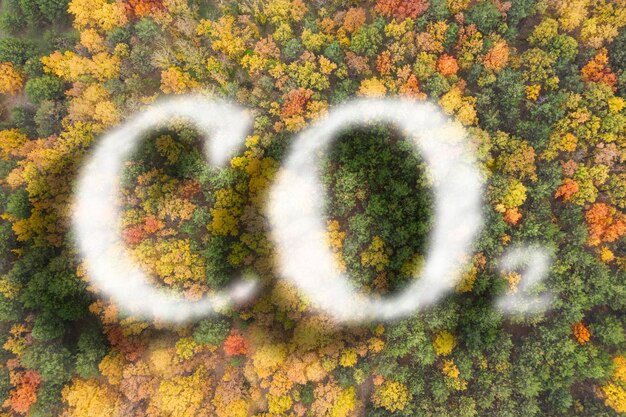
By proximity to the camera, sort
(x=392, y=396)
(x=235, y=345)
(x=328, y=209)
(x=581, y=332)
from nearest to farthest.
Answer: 1. (x=581, y=332)
2. (x=392, y=396)
3. (x=235, y=345)
4. (x=328, y=209)

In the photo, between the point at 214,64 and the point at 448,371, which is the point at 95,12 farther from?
the point at 448,371

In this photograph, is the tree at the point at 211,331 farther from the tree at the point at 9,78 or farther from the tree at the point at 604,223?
the tree at the point at 604,223

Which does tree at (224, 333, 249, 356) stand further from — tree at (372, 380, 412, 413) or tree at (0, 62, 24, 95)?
tree at (0, 62, 24, 95)

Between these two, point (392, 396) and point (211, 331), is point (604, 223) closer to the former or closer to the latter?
point (392, 396)

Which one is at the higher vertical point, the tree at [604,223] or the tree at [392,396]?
the tree at [604,223]

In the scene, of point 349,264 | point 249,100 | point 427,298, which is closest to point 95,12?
point 249,100

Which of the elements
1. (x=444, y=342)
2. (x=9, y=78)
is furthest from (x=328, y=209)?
(x=9, y=78)

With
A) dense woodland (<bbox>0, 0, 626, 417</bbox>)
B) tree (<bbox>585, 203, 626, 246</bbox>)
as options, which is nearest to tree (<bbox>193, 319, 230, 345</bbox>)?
dense woodland (<bbox>0, 0, 626, 417</bbox>)

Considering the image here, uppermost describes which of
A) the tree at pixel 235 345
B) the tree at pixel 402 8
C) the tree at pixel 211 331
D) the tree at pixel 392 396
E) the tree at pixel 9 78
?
the tree at pixel 402 8

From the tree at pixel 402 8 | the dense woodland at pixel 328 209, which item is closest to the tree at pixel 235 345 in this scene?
the dense woodland at pixel 328 209
